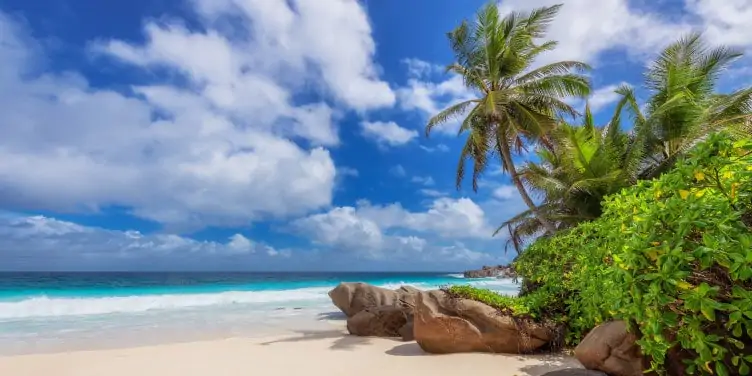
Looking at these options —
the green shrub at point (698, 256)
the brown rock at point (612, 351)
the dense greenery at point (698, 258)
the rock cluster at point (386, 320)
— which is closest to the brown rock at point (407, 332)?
the rock cluster at point (386, 320)

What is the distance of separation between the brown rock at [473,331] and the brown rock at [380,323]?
2.37 metres

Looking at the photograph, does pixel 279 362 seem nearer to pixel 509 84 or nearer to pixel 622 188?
pixel 622 188

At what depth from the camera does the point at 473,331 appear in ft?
23.8

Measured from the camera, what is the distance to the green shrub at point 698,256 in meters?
2.24

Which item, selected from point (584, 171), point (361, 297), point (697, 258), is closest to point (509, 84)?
point (584, 171)

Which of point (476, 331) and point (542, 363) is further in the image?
point (476, 331)

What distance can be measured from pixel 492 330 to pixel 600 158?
24.3 ft

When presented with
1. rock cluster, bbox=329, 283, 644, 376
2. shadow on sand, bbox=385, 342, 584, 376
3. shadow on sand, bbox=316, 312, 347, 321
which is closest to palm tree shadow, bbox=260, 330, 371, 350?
shadow on sand, bbox=385, 342, 584, 376

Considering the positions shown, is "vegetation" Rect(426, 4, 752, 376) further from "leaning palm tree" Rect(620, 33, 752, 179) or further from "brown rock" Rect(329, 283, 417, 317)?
"brown rock" Rect(329, 283, 417, 317)

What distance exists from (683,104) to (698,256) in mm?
11765

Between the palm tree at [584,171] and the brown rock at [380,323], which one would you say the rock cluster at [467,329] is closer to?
the brown rock at [380,323]

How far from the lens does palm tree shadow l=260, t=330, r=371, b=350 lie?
873cm

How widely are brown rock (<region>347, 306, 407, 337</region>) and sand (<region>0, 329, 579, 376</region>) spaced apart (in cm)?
101

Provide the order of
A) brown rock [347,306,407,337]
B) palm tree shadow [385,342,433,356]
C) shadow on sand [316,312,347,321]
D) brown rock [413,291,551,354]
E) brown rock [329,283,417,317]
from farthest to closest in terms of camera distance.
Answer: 1. shadow on sand [316,312,347,321]
2. brown rock [329,283,417,317]
3. brown rock [347,306,407,337]
4. palm tree shadow [385,342,433,356]
5. brown rock [413,291,551,354]
